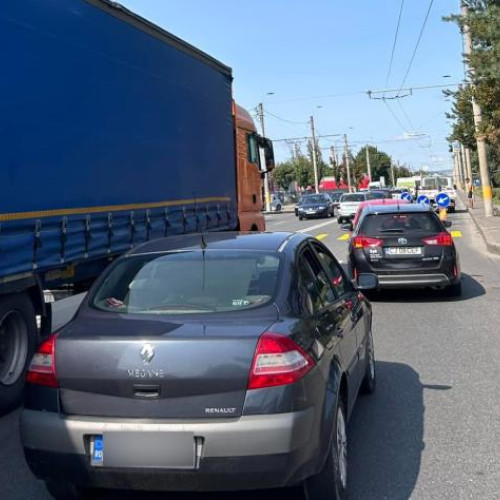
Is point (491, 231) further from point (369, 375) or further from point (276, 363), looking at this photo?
point (276, 363)

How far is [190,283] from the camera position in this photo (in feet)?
12.6

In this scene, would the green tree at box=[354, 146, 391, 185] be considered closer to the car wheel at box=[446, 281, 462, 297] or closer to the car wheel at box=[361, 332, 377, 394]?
the car wheel at box=[446, 281, 462, 297]

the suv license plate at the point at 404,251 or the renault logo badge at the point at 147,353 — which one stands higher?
the renault logo badge at the point at 147,353

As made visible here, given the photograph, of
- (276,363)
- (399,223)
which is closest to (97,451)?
(276,363)

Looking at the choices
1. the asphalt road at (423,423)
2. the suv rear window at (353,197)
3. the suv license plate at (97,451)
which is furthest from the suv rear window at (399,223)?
the suv rear window at (353,197)

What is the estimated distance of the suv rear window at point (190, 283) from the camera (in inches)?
144

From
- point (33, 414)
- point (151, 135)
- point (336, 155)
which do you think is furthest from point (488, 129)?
point (336, 155)

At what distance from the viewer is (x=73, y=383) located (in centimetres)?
323

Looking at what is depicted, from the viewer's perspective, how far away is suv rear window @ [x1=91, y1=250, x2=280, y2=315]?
366 cm

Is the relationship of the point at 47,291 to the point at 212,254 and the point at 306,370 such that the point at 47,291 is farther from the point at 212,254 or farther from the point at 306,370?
the point at 306,370

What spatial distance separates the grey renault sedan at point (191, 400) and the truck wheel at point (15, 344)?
2.15m

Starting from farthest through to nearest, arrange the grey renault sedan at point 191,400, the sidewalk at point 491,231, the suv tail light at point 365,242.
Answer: the sidewalk at point 491,231 → the suv tail light at point 365,242 → the grey renault sedan at point 191,400

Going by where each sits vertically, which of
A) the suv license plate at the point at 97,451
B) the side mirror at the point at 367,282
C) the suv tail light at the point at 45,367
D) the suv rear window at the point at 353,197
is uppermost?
the suv rear window at the point at 353,197

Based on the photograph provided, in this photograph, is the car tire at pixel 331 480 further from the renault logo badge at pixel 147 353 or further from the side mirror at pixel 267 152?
the side mirror at pixel 267 152
